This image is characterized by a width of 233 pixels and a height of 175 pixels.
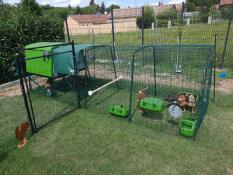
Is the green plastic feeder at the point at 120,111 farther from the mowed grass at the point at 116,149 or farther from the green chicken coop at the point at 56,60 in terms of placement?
the green chicken coop at the point at 56,60

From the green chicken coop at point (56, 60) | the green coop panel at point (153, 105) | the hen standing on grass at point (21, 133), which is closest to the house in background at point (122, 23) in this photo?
the green chicken coop at point (56, 60)

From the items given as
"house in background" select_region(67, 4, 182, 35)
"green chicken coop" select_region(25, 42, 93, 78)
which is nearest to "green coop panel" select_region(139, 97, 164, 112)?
"green chicken coop" select_region(25, 42, 93, 78)

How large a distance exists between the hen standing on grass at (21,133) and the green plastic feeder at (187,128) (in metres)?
3.23

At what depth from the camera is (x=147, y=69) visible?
7.68 metres

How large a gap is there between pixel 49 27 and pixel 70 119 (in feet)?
20.6

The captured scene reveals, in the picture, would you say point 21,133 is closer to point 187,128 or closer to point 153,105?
point 153,105

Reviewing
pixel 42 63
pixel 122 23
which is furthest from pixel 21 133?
pixel 122 23

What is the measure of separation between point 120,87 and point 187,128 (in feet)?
10.9

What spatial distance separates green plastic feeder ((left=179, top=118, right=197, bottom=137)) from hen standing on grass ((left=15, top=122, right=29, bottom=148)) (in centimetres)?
323

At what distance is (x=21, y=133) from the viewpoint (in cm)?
444

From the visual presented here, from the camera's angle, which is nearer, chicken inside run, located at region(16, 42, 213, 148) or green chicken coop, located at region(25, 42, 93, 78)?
chicken inside run, located at region(16, 42, 213, 148)

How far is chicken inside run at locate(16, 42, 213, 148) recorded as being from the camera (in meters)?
4.77

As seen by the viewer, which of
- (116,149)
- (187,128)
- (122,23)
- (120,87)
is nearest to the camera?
(116,149)

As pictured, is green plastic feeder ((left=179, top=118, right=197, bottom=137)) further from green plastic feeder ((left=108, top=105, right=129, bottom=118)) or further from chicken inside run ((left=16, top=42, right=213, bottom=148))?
green plastic feeder ((left=108, top=105, right=129, bottom=118))
